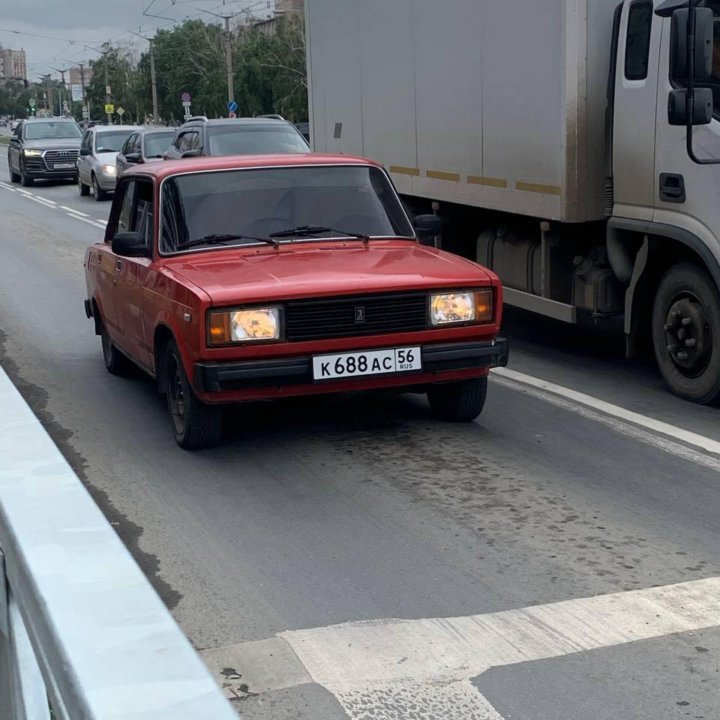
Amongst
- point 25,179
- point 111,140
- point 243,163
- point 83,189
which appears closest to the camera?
point 243,163

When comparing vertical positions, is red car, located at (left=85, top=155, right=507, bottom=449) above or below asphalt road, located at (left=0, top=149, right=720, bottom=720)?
above

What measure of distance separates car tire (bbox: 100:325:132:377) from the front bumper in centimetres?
284

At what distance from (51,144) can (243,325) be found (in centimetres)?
3215

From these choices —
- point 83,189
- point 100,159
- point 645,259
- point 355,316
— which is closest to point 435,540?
point 355,316

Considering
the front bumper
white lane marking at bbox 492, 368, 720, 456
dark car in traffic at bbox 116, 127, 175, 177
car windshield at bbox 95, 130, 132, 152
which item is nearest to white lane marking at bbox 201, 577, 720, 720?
the front bumper

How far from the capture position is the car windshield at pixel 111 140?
102 ft

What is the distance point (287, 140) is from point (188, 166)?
475 inches

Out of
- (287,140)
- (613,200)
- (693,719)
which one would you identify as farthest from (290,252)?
(287,140)

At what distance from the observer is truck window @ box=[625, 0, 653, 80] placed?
7973 millimetres

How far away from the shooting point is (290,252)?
24.1ft

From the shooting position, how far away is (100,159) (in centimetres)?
3020

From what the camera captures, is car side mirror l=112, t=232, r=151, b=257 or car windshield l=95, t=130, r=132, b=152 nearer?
car side mirror l=112, t=232, r=151, b=257

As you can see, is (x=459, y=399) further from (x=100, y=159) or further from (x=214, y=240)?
(x=100, y=159)

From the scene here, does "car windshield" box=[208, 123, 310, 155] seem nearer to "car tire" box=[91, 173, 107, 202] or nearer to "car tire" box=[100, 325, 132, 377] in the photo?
"car tire" box=[100, 325, 132, 377]
